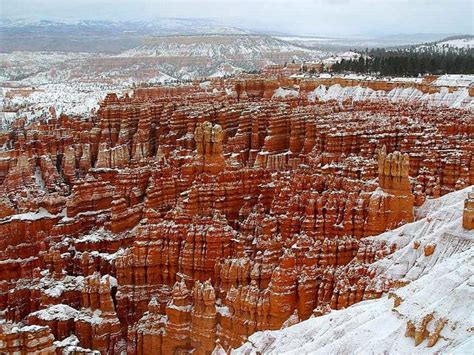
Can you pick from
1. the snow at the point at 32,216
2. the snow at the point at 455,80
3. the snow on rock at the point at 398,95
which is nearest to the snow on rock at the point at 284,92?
the snow on rock at the point at 398,95

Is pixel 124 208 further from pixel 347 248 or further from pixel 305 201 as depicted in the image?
pixel 347 248

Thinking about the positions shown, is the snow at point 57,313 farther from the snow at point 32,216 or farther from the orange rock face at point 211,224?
the snow at point 32,216

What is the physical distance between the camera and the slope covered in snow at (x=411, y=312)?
15.7m

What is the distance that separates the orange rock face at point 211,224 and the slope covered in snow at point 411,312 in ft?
2.83

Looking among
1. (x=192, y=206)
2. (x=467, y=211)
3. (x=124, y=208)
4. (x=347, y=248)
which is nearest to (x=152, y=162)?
(x=124, y=208)

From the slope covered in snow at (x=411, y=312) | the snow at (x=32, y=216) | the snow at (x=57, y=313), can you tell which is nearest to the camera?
the slope covered in snow at (x=411, y=312)

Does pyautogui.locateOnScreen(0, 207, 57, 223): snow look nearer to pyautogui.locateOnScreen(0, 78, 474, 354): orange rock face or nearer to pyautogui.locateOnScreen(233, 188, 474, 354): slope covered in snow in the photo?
pyautogui.locateOnScreen(0, 78, 474, 354): orange rock face

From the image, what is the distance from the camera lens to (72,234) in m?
37.7

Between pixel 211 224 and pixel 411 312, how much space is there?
53.4 ft

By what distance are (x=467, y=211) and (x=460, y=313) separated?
24.4 feet

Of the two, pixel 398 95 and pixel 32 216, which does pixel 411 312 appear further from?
pixel 398 95

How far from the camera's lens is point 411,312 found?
16828 millimetres

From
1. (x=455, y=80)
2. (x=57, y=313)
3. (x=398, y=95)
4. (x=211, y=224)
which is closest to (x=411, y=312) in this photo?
(x=211, y=224)

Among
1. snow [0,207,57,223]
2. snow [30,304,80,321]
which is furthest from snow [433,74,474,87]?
snow [30,304,80,321]
